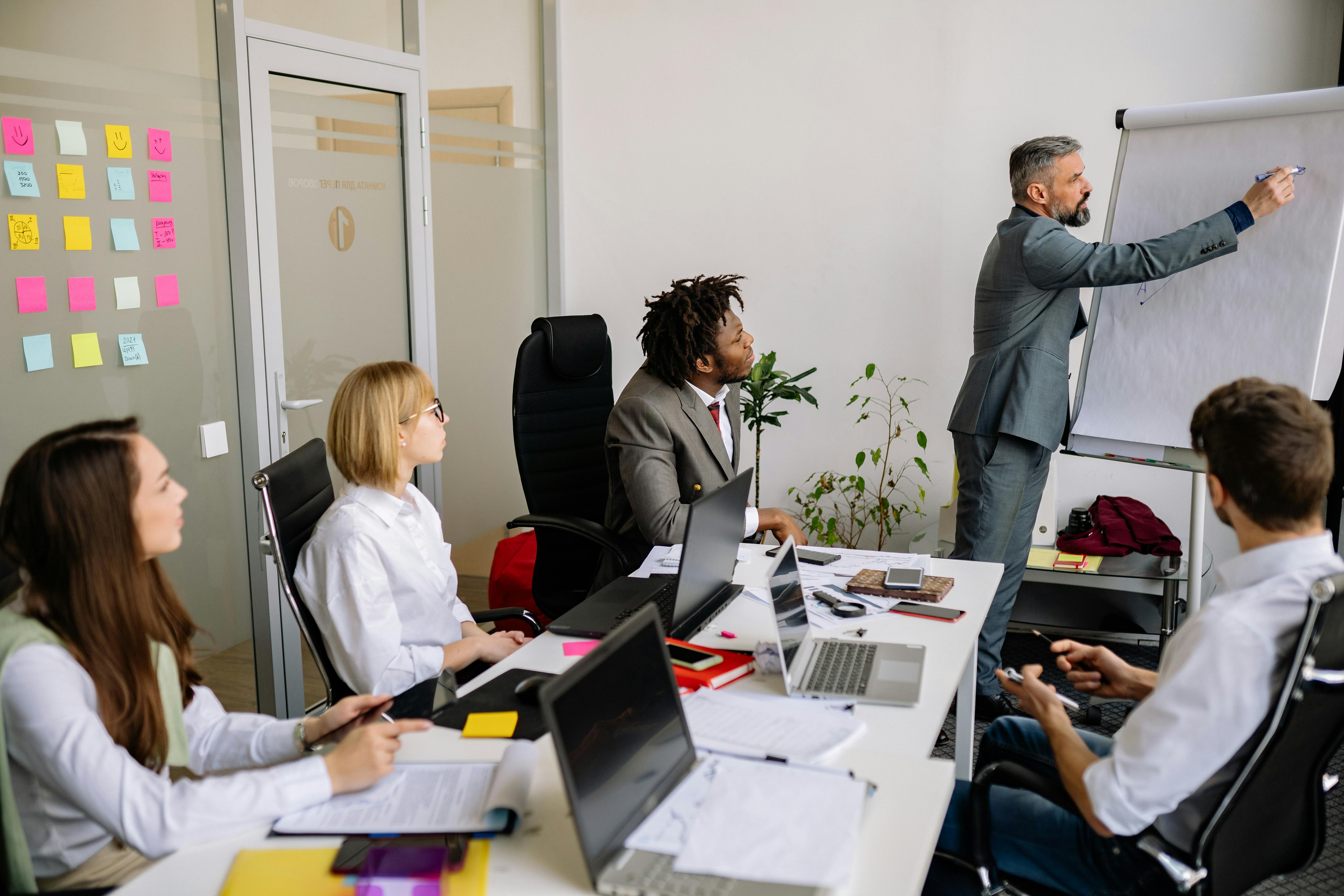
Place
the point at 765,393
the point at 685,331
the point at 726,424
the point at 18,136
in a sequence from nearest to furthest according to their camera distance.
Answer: the point at 18,136 → the point at 685,331 → the point at 726,424 → the point at 765,393

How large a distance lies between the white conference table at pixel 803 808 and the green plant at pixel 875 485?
2042 mm

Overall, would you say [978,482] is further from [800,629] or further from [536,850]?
[536,850]

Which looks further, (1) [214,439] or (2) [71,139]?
(1) [214,439]

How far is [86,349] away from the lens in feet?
8.02

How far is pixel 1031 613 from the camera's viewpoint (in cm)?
379

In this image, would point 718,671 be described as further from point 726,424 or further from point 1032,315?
point 1032,315

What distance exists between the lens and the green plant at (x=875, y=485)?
13.3 feet

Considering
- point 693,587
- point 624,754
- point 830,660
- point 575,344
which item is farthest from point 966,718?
point 575,344

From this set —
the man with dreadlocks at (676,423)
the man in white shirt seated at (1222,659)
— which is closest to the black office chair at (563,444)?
the man with dreadlocks at (676,423)

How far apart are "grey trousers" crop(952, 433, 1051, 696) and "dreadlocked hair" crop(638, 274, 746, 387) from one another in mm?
855

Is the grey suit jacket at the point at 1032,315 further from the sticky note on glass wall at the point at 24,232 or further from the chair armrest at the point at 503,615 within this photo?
the sticky note on glass wall at the point at 24,232

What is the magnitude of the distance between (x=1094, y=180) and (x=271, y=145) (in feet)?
9.03

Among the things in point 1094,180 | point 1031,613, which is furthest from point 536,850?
point 1094,180

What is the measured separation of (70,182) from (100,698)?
1579mm
